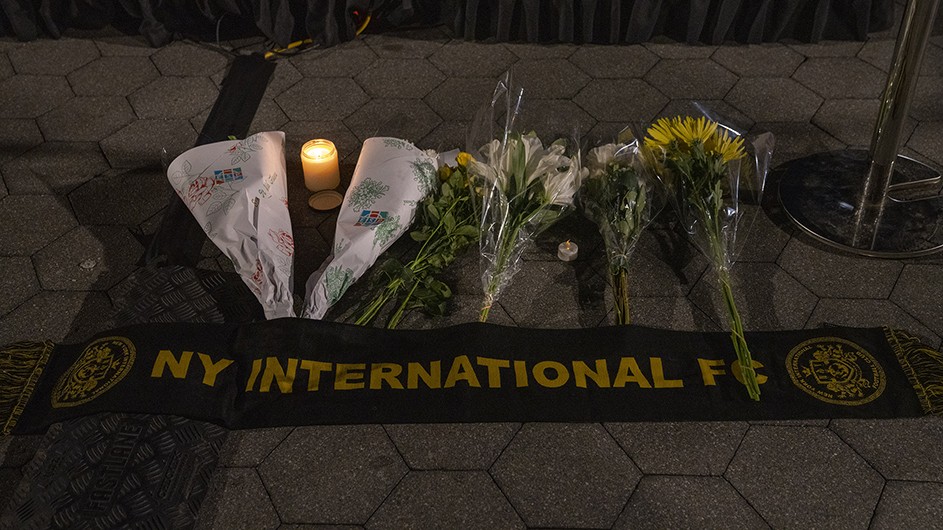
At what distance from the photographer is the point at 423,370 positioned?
1.87 m

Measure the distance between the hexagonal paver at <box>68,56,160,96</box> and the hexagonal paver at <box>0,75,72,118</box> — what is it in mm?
44

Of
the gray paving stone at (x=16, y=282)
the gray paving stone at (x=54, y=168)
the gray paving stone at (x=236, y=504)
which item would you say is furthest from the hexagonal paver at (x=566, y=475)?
the gray paving stone at (x=54, y=168)

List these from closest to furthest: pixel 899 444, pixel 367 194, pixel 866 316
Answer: pixel 899 444 → pixel 866 316 → pixel 367 194

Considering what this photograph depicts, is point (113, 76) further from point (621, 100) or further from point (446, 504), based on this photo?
point (446, 504)

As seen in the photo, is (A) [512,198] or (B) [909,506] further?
(A) [512,198]

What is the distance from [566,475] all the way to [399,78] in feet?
4.95

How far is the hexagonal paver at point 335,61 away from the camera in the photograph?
9.21ft

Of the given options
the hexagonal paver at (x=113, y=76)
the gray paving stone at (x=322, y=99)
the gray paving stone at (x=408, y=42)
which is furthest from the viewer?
the gray paving stone at (x=408, y=42)

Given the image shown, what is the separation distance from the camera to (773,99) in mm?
2658

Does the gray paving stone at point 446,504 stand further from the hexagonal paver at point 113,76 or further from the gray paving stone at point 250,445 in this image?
the hexagonal paver at point 113,76

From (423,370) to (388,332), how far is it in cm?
13


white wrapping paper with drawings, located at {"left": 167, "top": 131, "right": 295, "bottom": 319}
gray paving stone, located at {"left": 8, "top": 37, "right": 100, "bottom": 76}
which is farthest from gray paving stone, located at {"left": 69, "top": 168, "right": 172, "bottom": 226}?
gray paving stone, located at {"left": 8, "top": 37, "right": 100, "bottom": 76}

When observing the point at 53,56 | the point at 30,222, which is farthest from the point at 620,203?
the point at 53,56

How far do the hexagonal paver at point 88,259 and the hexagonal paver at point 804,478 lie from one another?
1473 mm
